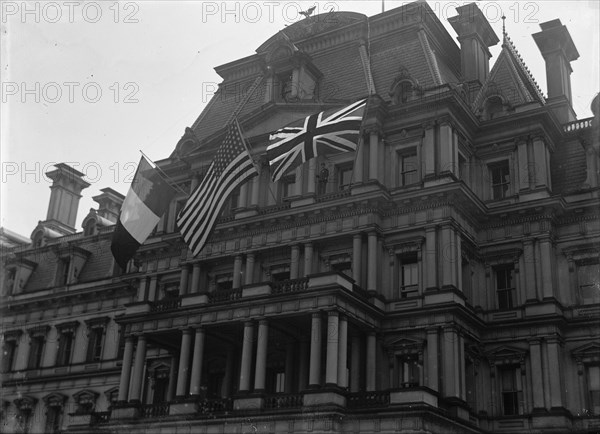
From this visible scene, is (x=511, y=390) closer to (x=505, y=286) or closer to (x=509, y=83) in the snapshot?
(x=505, y=286)

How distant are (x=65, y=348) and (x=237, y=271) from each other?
16.2m

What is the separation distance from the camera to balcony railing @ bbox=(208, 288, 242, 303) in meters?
34.3

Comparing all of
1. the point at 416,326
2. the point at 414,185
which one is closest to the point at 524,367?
the point at 416,326

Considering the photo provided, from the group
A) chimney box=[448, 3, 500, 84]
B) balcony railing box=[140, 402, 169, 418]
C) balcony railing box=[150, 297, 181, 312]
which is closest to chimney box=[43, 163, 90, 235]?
balcony railing box=[150, 297, 181, 312]

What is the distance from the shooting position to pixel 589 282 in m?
34.6

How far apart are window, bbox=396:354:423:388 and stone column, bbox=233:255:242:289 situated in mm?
7829

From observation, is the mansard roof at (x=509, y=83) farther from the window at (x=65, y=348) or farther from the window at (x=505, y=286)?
the window at (x=65, y=348)

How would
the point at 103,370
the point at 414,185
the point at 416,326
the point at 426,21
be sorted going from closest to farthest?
1. the point at 416,326
2. the point at 414,185
3. the point at 426,21
4. the point at 103,370

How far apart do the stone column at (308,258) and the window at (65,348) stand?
18672mm

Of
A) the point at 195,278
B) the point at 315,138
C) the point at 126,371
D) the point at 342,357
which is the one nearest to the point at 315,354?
the point at 342,357

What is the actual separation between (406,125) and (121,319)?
1487cm

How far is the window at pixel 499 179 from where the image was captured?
3719 cm

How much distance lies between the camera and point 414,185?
3516 centimetres

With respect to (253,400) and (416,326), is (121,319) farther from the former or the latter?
(416,326)
